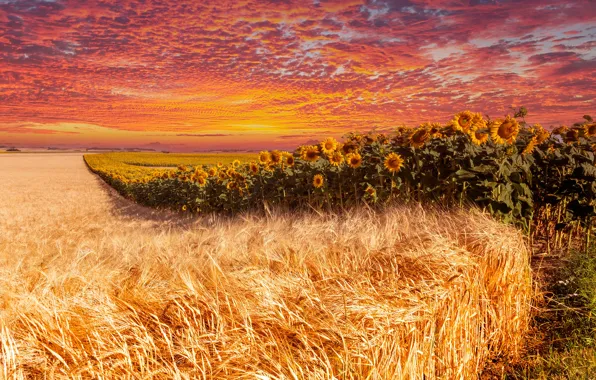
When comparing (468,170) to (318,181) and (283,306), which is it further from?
(283,306)

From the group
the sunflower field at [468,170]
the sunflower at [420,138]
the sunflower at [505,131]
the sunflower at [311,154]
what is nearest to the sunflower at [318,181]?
the sunflower field at [468,170]

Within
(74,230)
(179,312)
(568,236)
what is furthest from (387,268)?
(74,230)

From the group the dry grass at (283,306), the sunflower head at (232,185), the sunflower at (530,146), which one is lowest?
the dry grass at (283,306)

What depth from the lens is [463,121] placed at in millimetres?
5215

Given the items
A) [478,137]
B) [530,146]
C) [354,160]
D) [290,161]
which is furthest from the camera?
[290,161]

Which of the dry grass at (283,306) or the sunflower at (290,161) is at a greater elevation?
the sunflower at (290,161)

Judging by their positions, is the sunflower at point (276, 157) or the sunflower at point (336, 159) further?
the sunflower at point (276, 157)

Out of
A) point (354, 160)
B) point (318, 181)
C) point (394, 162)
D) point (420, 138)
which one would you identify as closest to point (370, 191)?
point (354, 160)

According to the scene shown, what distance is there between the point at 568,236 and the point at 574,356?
7.42 ft

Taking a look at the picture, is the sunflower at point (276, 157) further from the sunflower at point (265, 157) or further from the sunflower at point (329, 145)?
the sunflower at point (329, 145)

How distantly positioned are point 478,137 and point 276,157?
3725 mm

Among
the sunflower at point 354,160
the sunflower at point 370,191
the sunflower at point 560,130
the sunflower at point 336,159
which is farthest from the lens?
the sunflower at point 336,159

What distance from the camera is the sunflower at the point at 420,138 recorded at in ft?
17.6

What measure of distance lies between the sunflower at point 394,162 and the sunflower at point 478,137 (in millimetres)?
863
